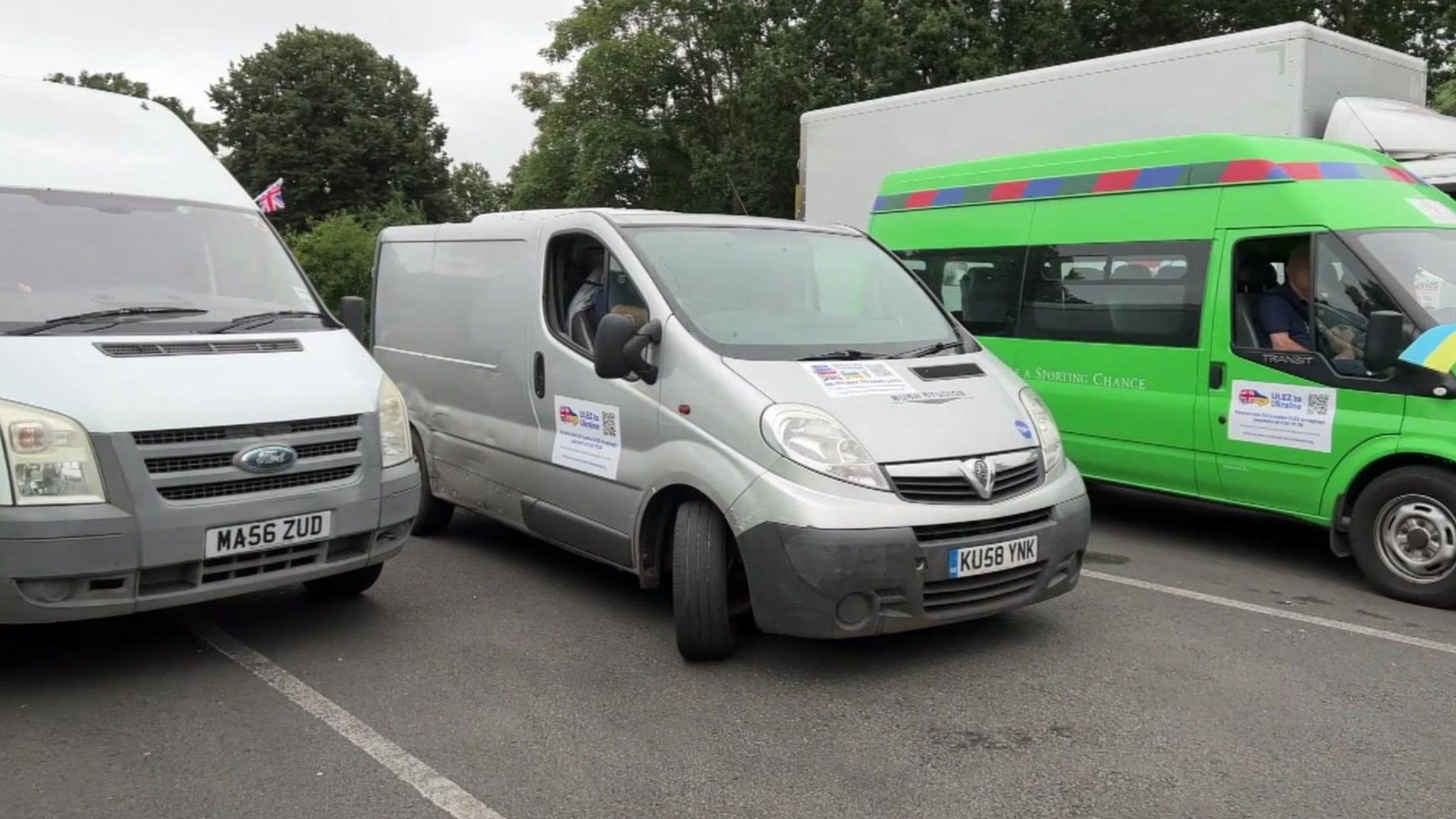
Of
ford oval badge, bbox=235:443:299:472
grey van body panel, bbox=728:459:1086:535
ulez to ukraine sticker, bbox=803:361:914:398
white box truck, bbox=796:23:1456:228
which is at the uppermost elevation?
white box truck, bbox=796:23:1456:228

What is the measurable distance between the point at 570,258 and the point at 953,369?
2.10 meters

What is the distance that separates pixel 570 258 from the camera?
582 cm

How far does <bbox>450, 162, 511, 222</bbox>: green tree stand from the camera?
1941 inches

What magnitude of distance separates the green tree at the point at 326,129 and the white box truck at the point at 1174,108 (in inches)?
1226

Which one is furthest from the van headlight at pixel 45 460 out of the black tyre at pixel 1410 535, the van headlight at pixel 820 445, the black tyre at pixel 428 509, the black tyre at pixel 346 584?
the black tyre at pixel 1410 535

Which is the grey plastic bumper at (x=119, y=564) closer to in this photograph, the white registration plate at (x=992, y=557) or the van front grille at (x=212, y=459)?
the van front grille at (x=212, y=459)

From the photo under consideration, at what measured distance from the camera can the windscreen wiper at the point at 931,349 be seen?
5.14 m

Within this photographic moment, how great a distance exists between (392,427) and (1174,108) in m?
6.81

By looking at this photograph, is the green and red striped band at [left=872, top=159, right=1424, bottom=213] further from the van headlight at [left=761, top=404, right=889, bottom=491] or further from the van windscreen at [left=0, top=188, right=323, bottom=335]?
the van windscreen at [left=0, top=188, right=323, bottom=335]

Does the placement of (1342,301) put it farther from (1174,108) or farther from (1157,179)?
(1174,108)

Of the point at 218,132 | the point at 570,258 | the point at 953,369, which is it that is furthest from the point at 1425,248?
the point at 218,132

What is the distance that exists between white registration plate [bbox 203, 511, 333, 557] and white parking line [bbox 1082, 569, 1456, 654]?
3967mm

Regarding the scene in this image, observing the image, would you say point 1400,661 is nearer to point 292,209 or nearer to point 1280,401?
point 1280,401

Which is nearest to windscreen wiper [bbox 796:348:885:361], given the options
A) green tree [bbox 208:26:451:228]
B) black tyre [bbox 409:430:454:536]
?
black tyre [bbox 409:430:454:536]
